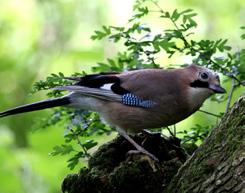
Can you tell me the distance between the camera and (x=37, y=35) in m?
7.82

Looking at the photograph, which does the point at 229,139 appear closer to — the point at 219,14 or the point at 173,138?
the point at 173,138

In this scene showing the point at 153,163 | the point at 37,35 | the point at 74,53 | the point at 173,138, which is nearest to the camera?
the point at 153,163

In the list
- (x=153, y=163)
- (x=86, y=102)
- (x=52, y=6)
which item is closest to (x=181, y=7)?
(x=52, y=6)

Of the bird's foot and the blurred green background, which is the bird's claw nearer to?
the bird's foot

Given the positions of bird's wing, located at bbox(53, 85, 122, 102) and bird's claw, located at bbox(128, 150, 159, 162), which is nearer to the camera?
bird's claw, located at bbox(128, 150, 159, 162)

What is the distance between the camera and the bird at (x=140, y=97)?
3873mm

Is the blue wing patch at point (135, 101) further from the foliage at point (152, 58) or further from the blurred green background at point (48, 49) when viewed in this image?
the blurred green background at point (48, 49)

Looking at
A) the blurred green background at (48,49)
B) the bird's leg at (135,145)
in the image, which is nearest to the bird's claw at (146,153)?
the bird's leg at (135,145)

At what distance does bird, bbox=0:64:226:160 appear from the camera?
12.7ft

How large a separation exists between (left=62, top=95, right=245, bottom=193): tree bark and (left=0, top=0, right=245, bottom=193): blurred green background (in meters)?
1.91

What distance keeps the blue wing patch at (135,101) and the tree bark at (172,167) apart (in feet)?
1.23

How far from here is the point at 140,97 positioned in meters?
3.94

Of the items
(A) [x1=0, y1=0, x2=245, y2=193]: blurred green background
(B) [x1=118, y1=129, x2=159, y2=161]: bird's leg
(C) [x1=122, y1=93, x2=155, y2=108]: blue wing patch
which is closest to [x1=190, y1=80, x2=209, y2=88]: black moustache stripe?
(C) [x1=122, y1=93, x2=155, y2=108]: blue wing patch

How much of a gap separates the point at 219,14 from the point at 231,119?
607 centimetres
